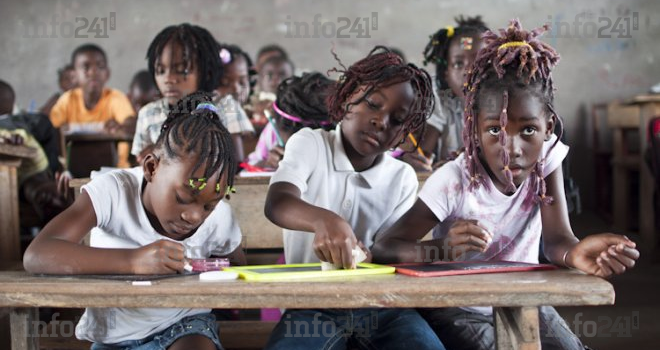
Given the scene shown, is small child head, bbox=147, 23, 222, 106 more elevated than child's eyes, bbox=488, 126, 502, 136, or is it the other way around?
small child head, bbox=147, 23, 222, 106

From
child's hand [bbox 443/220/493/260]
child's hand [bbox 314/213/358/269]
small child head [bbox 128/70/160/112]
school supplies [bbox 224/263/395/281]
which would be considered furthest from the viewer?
small child head [bbox 128/70/160/112]

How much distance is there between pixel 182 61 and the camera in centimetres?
347

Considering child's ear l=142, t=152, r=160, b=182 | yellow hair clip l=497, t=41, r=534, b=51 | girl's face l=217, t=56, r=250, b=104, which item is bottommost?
child's ear l=142, t=152, r=160, b=182

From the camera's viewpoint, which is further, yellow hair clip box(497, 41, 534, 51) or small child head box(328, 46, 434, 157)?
small child head box(328, 46, 434, 157)

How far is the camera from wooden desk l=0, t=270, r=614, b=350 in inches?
52.3

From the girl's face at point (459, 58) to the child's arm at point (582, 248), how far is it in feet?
5.38

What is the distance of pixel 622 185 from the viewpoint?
18.8 ft

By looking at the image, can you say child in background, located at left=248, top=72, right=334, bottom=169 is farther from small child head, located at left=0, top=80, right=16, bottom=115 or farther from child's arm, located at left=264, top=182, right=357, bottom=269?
small child head, located at left=0, top=80, right=16, bottom=115

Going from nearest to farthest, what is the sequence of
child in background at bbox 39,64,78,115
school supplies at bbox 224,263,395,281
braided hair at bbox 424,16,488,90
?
school supplies at bbox 224,263,395,281
braided hair at bbox 424,16,488,90
child in background at bbox 39,64,78,115

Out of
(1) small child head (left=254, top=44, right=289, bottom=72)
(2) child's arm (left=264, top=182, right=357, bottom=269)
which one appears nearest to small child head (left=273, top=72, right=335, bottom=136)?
(2) child's arm (left=264, top=182, right=357, bottom=269)

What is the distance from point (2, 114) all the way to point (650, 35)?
5.65 meters

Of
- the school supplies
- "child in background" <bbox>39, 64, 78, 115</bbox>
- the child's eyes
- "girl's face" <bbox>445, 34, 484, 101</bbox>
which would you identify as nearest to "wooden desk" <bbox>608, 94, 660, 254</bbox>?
"girl's face" <bbox>445, 34, 484, 101</bbox>

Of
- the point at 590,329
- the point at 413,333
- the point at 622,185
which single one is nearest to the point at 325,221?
the point at 413,333

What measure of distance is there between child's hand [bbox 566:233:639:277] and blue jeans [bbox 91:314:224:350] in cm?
85
